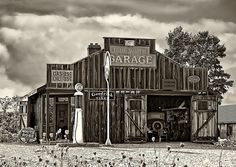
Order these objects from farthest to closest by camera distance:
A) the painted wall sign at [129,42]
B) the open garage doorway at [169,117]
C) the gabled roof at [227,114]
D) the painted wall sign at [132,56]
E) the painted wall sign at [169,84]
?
the gabled roof at [227,114] < the open garage doorway at [169,117] < the painted wall sign at [169,84] < the painted wall sign at [129,42] < the painted wall sign at [132,56]

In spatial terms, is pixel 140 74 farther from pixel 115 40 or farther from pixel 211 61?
pixel 211 61

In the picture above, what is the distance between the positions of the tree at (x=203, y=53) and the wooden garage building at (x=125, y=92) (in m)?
20.3

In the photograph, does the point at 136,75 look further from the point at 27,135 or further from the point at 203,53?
the point at 203,53

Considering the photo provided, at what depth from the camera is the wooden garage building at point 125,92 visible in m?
26.0

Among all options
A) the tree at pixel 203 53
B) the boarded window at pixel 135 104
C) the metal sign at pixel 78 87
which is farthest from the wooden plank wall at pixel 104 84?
the tree at pixel 203 53

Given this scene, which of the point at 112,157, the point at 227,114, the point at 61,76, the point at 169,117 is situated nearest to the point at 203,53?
the point at 227,114

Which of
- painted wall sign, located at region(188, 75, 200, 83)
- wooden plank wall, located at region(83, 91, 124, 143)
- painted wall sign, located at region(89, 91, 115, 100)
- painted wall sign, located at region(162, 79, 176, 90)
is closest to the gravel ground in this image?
wooden plank wall, located at region(83, 91, 124, 143)

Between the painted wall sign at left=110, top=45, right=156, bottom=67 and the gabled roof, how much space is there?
54.1ft

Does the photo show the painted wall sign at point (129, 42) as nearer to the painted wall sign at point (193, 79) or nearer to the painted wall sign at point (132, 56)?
the painted wall sign at point (132, 56)

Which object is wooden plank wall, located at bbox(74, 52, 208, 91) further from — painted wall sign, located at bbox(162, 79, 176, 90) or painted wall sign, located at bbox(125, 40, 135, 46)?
painted wall sign, located at bbox(125, 40, 135, 46)

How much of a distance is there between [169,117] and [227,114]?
16122 millimetres

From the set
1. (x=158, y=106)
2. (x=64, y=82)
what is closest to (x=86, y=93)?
(x=64, y=82)

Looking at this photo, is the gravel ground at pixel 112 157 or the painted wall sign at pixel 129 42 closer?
the gravel ground at pixel 112 157

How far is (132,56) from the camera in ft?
88.1
